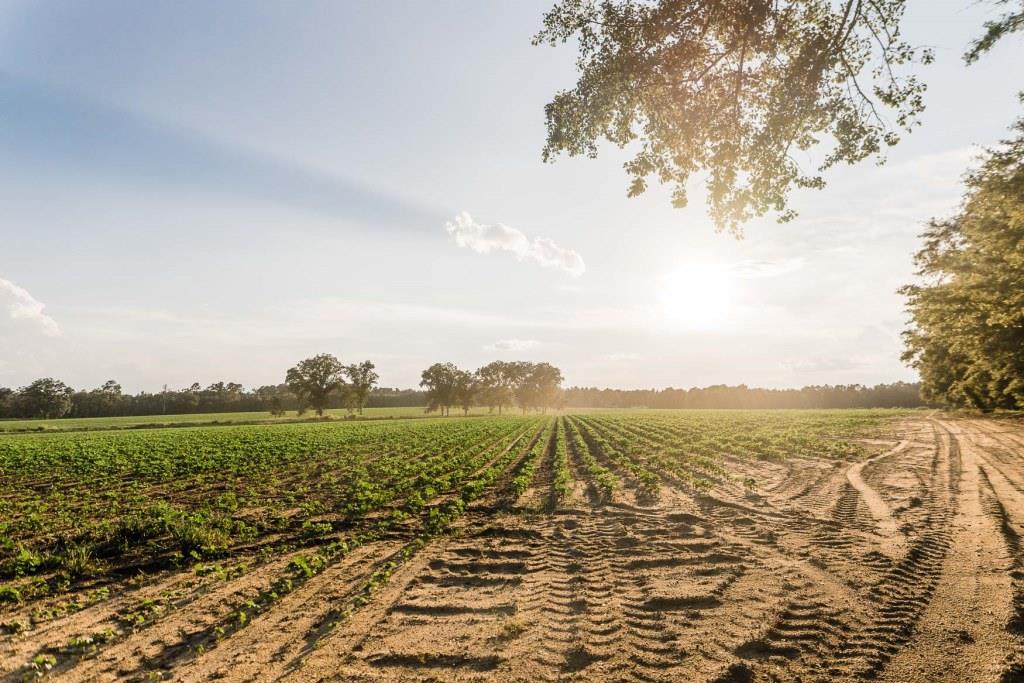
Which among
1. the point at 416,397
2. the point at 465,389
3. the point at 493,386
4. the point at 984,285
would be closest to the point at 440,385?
the point at 465,389

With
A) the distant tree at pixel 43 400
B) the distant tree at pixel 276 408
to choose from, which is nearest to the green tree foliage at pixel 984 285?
the distant tree at pixel 276 408

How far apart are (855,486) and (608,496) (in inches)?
295

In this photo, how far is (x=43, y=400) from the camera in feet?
408

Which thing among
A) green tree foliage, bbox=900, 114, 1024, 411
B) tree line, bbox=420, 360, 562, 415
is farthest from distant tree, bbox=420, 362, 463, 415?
green tree foliage, bbox=900, 114, 1024, 411

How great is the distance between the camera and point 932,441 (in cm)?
2647

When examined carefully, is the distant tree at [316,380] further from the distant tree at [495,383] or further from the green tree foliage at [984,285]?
the green tree foliage at [984,285]

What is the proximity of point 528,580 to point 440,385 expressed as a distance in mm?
110515

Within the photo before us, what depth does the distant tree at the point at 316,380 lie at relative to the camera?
92.1m

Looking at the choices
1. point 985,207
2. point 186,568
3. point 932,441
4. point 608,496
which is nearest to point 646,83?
point 608,496

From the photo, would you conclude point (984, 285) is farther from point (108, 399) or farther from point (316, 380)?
point (108, 399)

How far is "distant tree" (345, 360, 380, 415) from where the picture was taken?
9475 centimetres

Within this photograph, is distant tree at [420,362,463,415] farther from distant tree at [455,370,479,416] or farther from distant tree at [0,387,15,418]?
distant tree at [0,387,15,418]

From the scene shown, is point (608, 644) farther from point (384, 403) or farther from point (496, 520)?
point (384, 403)

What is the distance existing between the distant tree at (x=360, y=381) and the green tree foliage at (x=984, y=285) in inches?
3338
